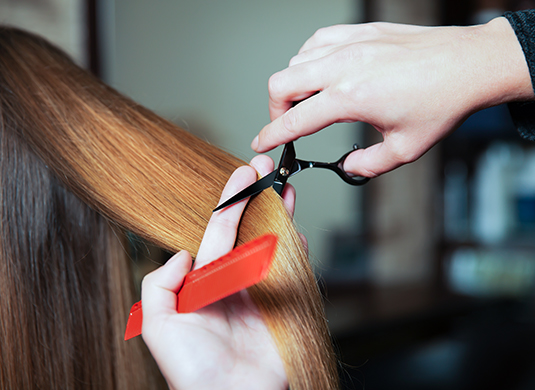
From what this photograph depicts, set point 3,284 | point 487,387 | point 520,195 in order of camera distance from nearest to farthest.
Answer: point 3,284 → point 487,387 → point 520,195

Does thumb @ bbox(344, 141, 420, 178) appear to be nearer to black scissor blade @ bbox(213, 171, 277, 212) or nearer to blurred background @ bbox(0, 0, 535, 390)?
black scissor blade @ bbox(213, 171, 277, 212)

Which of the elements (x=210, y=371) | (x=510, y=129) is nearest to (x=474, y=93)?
(x=210, y=371)

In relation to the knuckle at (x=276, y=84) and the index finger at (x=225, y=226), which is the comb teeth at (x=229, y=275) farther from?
the knuckle at (x=276, y=84)

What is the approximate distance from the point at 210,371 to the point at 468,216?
2.64 meters

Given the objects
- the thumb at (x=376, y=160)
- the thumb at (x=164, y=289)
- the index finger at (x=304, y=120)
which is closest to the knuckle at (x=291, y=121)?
the index finger at (x=304, y=120)

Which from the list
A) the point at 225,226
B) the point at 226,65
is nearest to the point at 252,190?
the point at 225,226

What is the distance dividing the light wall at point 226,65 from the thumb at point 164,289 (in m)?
1.32

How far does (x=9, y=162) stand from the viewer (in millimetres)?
676

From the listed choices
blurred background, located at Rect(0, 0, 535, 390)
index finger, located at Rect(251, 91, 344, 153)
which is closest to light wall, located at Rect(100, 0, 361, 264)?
blurred background, located at Rect(0, 0, 535, 390)

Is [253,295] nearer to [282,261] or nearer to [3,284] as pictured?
[282,261]

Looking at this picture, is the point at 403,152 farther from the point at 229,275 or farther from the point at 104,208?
the point at 104,208

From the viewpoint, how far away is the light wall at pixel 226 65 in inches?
74.4

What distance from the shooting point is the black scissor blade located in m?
0.55

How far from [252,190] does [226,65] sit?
5.64 feet
